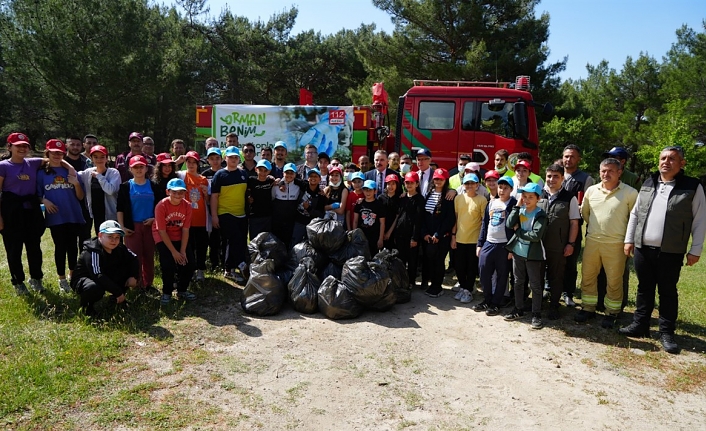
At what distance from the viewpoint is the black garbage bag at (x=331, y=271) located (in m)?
5.35

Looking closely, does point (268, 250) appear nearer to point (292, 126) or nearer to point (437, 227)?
point (437, 227)

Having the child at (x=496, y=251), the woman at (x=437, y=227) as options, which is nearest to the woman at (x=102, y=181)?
the woman at (x=437, y=227)

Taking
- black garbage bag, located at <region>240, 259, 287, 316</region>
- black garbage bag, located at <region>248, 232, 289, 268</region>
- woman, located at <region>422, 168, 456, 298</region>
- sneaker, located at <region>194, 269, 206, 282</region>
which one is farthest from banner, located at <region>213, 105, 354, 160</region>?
black garbage bag, located at <region>240, 259, 287, 316</region>

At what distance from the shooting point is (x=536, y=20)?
17.6 meters

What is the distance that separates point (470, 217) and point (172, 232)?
345 centimetres

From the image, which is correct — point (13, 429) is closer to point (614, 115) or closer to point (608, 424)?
point (608, 424)

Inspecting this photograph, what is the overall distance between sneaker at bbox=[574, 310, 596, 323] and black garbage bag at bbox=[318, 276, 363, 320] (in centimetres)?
231

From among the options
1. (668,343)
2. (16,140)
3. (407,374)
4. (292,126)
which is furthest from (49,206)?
(668,343)

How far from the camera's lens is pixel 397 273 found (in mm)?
5398

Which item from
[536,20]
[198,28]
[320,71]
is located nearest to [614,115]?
[536,20]

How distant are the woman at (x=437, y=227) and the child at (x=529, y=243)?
876 millimetres

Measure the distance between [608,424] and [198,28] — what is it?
89.9ft

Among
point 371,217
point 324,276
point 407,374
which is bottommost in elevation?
point 407,374

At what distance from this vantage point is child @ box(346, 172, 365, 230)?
19.8ft
